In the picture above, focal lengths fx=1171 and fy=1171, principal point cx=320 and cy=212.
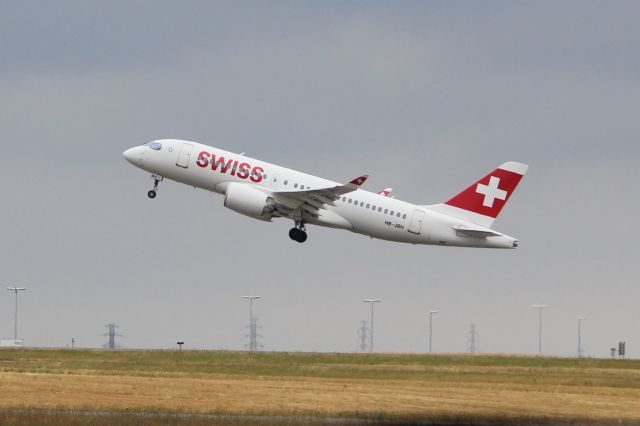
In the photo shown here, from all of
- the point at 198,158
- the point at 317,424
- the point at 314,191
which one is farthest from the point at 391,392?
the point at 198,158

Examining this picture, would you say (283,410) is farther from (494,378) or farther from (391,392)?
(494,378)

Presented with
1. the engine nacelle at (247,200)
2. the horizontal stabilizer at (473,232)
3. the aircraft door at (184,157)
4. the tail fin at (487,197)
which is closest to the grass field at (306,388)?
the horizontal stabilizer at (473,232)

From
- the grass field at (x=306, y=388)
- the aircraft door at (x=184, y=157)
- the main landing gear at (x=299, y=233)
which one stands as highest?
the aircraft door at (x=184, y=157)

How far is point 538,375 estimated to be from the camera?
7150 centimetres

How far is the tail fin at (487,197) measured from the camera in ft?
279

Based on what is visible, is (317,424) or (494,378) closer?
(317,424)

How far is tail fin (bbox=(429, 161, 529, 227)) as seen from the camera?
8512cm

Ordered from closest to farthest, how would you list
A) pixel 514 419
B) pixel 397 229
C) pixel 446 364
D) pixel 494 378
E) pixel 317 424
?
1. pixel 317 424
2. pixel 514 419
3. pixel 494 378
4. pixel 446 364
5. pixel 397 229

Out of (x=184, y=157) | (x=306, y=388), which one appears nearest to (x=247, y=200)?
(x=184, y=157)

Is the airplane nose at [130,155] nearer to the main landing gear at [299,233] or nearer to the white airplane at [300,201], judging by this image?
the white airplane at [300,201]

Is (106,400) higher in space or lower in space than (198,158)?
lower

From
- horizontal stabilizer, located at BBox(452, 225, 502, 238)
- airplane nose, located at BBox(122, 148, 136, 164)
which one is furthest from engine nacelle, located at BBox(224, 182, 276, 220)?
horizontal stabilizer, located at BBox(452, 225, 502, 238)

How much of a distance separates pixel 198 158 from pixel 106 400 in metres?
31.9

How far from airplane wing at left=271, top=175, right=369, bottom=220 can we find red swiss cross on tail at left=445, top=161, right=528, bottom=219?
32.1 feet
